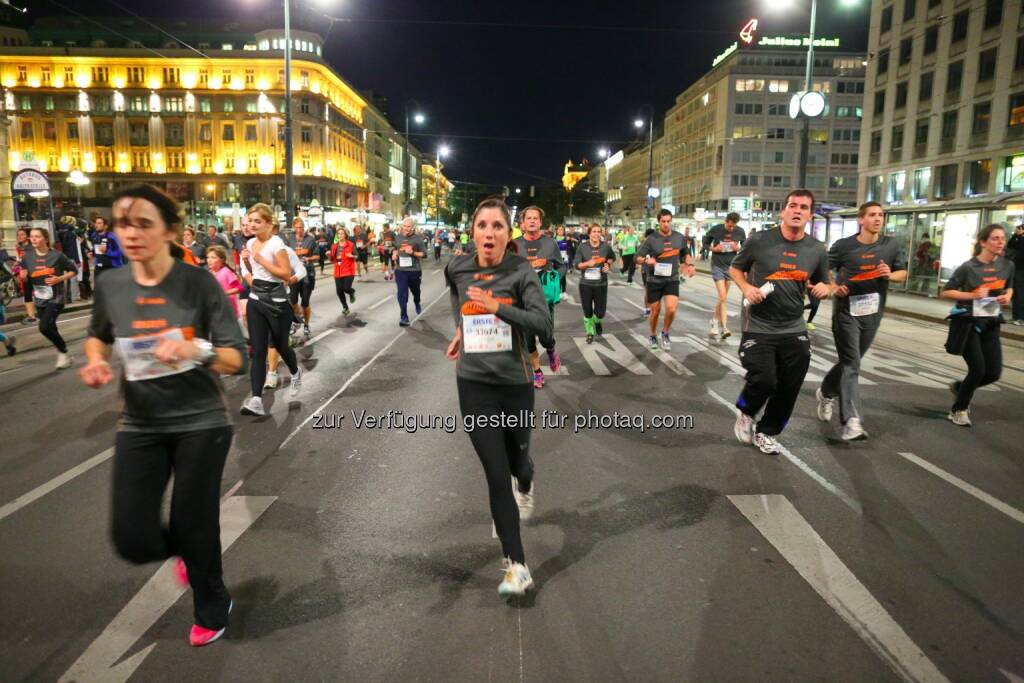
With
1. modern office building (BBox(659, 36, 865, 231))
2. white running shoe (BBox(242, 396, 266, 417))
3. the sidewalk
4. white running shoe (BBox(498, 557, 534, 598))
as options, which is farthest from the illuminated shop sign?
white running shoe (BBox(498, 557, 534, 598))

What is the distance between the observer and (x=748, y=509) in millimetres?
4574

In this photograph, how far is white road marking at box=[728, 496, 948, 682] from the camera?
9.64 ft

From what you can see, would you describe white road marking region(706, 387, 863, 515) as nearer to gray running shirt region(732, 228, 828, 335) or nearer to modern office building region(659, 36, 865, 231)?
gray running shirt region(732, 228, 828, 335)

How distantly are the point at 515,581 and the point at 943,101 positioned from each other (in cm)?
4965

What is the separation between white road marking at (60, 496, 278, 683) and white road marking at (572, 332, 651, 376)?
5.97 meters

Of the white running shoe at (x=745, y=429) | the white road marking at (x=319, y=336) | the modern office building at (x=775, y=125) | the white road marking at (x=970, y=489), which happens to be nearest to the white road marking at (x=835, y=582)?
the white running shoe at (x=745, y=429)

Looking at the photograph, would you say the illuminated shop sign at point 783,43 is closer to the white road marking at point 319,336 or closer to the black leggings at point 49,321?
the white road marking at point 319,336

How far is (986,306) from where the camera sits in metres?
6.38

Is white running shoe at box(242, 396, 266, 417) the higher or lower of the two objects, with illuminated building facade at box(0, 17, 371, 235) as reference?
lower

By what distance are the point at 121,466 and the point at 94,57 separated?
9748 centimetres

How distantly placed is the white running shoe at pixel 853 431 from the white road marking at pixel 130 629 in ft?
16.3

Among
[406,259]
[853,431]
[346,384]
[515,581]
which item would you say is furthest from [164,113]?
[515,581]

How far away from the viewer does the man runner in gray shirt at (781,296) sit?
210 inches

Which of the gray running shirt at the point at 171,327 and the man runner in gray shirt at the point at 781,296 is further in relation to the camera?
the man runner in gray shirt at the point at 781,296
